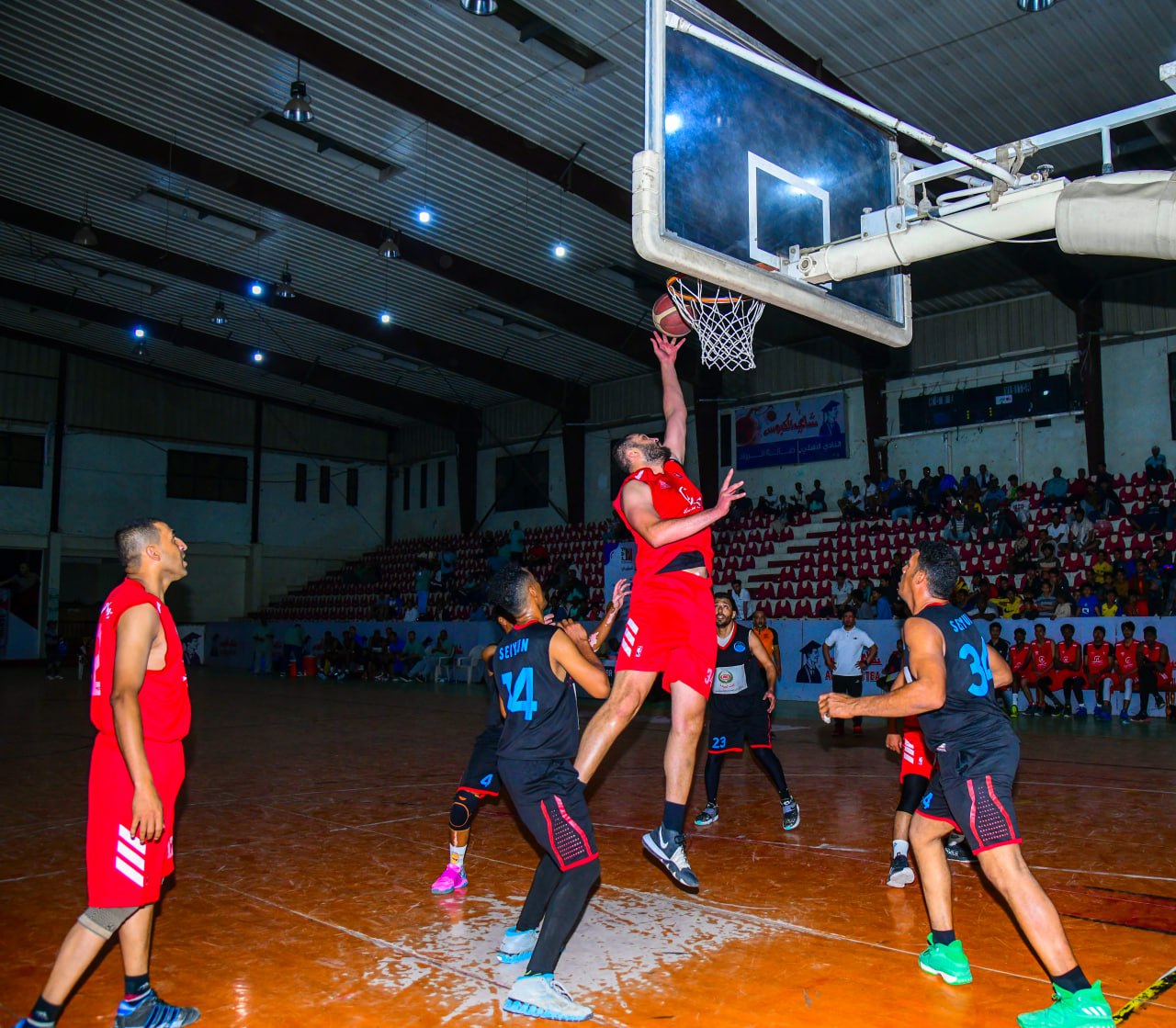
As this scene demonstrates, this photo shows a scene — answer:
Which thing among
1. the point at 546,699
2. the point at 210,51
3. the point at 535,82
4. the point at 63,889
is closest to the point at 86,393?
the point at 210,51

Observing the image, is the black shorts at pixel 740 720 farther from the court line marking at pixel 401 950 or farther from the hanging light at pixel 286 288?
the hanging light at pixel 286 288

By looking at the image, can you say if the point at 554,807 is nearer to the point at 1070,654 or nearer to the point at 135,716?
the point at 135,716

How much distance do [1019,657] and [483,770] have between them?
1263cm

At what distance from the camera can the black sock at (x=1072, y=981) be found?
11.4 ft

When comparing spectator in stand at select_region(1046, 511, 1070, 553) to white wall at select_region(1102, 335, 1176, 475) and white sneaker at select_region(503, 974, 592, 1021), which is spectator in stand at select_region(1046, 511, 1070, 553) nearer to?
white wall at select_region(1102, 335, 1176, 475)

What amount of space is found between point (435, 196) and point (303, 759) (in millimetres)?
13191

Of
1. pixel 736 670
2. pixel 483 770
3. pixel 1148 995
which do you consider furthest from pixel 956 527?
pixel 1148 995

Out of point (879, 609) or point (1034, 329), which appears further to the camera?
point (1034, 329)

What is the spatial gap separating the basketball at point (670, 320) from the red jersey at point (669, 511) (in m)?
1.33

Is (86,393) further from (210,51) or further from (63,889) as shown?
(63,889)

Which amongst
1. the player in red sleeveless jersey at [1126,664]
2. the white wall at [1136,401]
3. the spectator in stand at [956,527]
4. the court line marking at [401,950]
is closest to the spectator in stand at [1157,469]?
the white wall at [1136,401]

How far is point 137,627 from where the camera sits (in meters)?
3.68

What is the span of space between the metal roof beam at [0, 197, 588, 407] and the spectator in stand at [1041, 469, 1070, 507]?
14.4 metres

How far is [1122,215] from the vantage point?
5477mm
